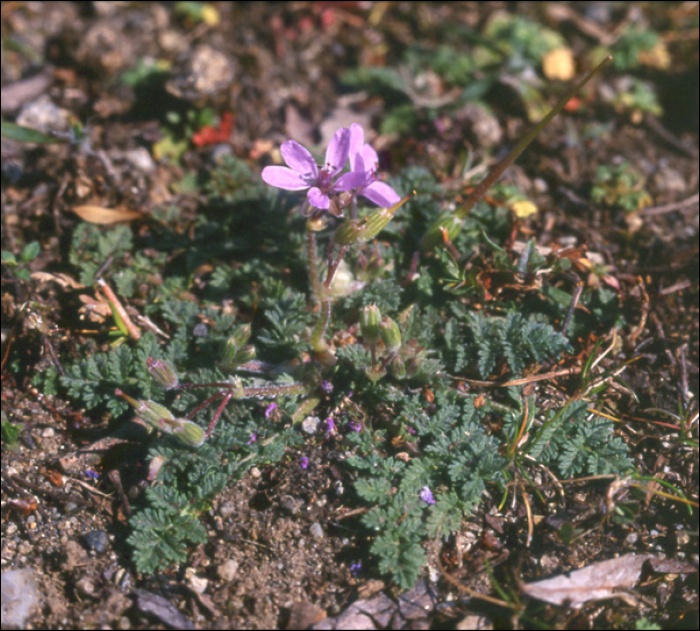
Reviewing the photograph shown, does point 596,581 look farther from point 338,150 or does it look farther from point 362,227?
point 338,150

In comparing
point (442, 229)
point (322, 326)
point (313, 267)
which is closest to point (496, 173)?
point (442, 229)

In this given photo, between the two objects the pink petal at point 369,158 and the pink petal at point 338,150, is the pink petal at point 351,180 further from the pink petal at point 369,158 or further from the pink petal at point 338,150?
the pink petal at point 369,158

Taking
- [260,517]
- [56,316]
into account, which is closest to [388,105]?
[56,316]

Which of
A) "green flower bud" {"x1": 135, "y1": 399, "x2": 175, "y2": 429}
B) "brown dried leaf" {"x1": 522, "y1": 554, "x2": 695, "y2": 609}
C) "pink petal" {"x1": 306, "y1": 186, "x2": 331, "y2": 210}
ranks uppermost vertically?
"pink petal" {"x1": 306, "y1": 186, "x2": 331, "y2": 210}

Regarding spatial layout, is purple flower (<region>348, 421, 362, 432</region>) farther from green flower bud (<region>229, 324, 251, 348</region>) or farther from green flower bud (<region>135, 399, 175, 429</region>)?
green flower bud (<region>135, 399, 175, 429</region>)

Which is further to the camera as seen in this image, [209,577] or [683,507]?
[683,507]

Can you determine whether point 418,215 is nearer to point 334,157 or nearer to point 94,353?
point 334,157

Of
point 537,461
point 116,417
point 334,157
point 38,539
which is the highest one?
point 334,157

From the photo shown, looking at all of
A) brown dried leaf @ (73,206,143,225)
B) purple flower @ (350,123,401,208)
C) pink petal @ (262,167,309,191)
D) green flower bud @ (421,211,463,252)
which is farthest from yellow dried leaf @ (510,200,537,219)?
brown dried leaf @ (73,206,143,225)
